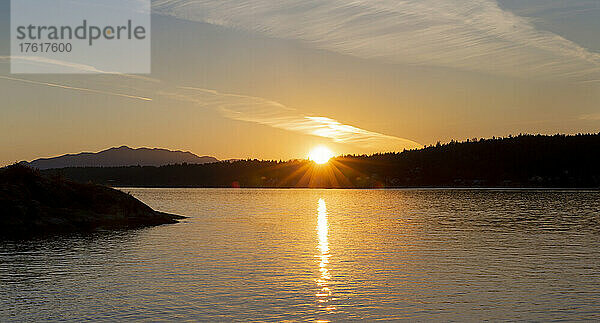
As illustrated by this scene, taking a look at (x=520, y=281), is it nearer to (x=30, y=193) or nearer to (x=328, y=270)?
(x=328, y=270)

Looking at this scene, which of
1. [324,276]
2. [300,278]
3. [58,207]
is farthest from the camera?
[58,207]

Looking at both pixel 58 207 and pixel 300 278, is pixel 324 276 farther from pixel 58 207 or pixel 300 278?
pixel 58 207

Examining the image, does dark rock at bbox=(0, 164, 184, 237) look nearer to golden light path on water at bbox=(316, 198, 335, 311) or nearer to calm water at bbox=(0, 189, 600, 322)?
calm water at bbox=(0, 189, 600, 322)

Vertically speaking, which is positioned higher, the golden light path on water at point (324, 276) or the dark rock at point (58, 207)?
the dark rock at point (58, 207)

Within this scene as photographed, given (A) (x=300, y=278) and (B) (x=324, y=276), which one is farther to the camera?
(B) (x=324, y=276)

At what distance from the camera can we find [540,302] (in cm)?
2462

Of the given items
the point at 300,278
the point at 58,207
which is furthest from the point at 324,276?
the point at 58,207

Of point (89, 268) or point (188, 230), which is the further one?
point (188, 230)

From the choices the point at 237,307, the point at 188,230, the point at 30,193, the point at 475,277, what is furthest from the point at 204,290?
the point at 30,193

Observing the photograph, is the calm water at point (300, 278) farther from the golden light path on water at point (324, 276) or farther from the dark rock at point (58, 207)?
the dark rock at point (58, 207)

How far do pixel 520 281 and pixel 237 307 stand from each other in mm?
Result: 15593

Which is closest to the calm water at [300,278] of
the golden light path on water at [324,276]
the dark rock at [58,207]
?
the golden light path on water at [324,276]

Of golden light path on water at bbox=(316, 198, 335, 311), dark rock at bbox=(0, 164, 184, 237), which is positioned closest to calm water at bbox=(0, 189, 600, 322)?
golden light path on water at bbox=(316, 198, 335, 311)

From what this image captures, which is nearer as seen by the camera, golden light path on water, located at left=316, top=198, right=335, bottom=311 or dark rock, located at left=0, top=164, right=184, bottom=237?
golden light path on water, located at left=316, top=198, right=335, bottom=311
